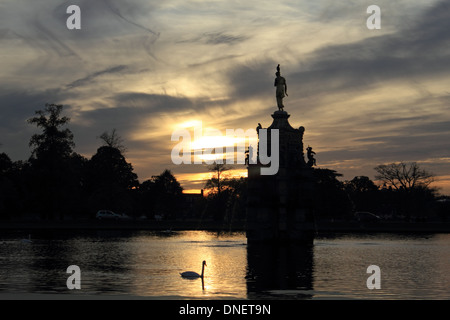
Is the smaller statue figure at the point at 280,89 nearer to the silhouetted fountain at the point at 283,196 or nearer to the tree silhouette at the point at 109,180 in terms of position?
the silhouetted fountain at the point at 283,196

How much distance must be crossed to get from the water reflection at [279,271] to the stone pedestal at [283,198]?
6.98 feet

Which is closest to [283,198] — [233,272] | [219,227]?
[233,272]

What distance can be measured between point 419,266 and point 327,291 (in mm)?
12341

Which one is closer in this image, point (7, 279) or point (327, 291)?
point (327, 291)

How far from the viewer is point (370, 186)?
563ft

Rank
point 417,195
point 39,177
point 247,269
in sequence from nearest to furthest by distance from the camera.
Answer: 1. point 247,269
2. point 39,177
3. point 417,195

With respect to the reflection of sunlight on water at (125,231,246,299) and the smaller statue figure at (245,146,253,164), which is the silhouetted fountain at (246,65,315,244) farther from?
the reflection of sunlight on water at (125,231,246,299)

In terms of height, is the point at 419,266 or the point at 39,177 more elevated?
the point at 39,177

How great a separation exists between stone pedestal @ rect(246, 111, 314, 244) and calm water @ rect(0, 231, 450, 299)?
3.03 meters

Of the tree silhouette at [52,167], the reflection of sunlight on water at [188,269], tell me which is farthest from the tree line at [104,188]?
the reflection of sunlight on water at [188,269]

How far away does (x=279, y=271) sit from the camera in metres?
30.7

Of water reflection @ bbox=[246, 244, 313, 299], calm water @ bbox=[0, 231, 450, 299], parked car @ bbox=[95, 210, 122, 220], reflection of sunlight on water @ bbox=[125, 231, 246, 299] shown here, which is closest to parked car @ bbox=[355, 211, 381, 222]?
parked car @ bbox=[95, 210, 122, 220]

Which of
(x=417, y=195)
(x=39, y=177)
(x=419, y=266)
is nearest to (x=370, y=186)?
(x=417, y=195)

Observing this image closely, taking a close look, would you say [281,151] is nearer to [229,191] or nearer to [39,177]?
[39,177]
